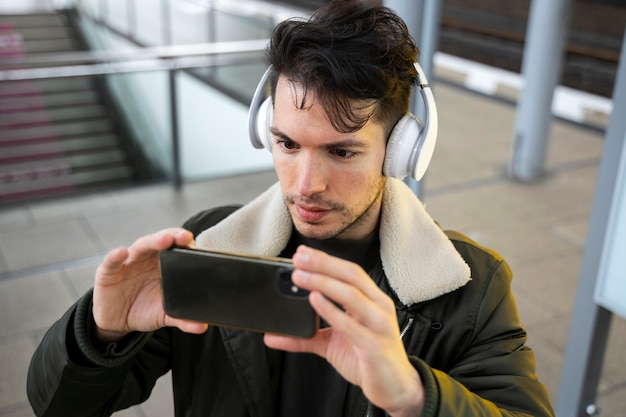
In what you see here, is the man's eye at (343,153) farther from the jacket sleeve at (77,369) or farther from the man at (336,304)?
the jacket sleeve at (77,369)

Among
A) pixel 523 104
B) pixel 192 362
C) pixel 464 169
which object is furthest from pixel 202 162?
pixel 192 362

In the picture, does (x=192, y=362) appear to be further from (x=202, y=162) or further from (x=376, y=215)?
(x=202, y=162)

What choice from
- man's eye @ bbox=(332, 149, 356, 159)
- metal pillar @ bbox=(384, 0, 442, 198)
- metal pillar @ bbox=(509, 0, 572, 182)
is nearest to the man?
man's eye @ bbox=(332, 149, 356, 159)

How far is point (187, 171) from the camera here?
6184mm

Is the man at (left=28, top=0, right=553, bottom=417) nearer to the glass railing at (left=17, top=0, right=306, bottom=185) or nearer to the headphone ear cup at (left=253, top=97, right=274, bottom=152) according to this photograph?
the headphone ear cup at (left=253, top=97, right=274, bottom=152)

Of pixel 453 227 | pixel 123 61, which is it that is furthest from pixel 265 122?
pixel 123 61

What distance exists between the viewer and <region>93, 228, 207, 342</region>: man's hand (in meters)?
1.35

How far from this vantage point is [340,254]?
1.73 metres

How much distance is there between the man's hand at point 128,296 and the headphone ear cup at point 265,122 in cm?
51

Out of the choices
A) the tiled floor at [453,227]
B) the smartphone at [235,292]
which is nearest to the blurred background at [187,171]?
the tiled floor at [453,227]

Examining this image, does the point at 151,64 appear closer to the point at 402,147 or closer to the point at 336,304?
the point at 402,147

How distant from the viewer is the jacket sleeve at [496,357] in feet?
4.85

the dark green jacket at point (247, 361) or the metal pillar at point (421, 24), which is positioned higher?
the metal pillar at point (421, 24)

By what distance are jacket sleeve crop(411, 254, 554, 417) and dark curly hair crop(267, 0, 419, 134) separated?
0.48 meters
